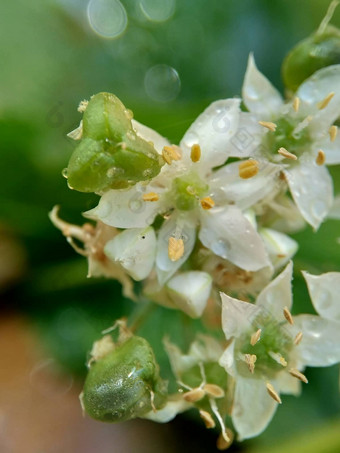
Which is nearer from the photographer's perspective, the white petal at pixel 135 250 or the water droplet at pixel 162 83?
the white petal at pixel 135 250

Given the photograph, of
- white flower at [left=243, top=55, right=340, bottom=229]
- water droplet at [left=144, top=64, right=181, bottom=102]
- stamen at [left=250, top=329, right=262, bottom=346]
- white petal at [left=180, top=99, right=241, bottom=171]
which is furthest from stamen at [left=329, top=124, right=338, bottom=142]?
water droplet at [left=144, top=64, right=181, bottom=102]

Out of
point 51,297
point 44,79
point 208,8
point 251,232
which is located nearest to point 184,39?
point 208,8

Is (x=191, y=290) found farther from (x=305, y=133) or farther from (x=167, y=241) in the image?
(x=305, y=133)

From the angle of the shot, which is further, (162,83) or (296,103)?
(162,83)

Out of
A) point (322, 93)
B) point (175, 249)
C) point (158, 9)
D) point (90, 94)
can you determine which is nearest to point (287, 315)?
point (175, 249)

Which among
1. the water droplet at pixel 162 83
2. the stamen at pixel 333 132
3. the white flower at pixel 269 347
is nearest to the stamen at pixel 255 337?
the white flower at pixel 269 347

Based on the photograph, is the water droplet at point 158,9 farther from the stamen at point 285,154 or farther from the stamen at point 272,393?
the stamen at point 272,393
